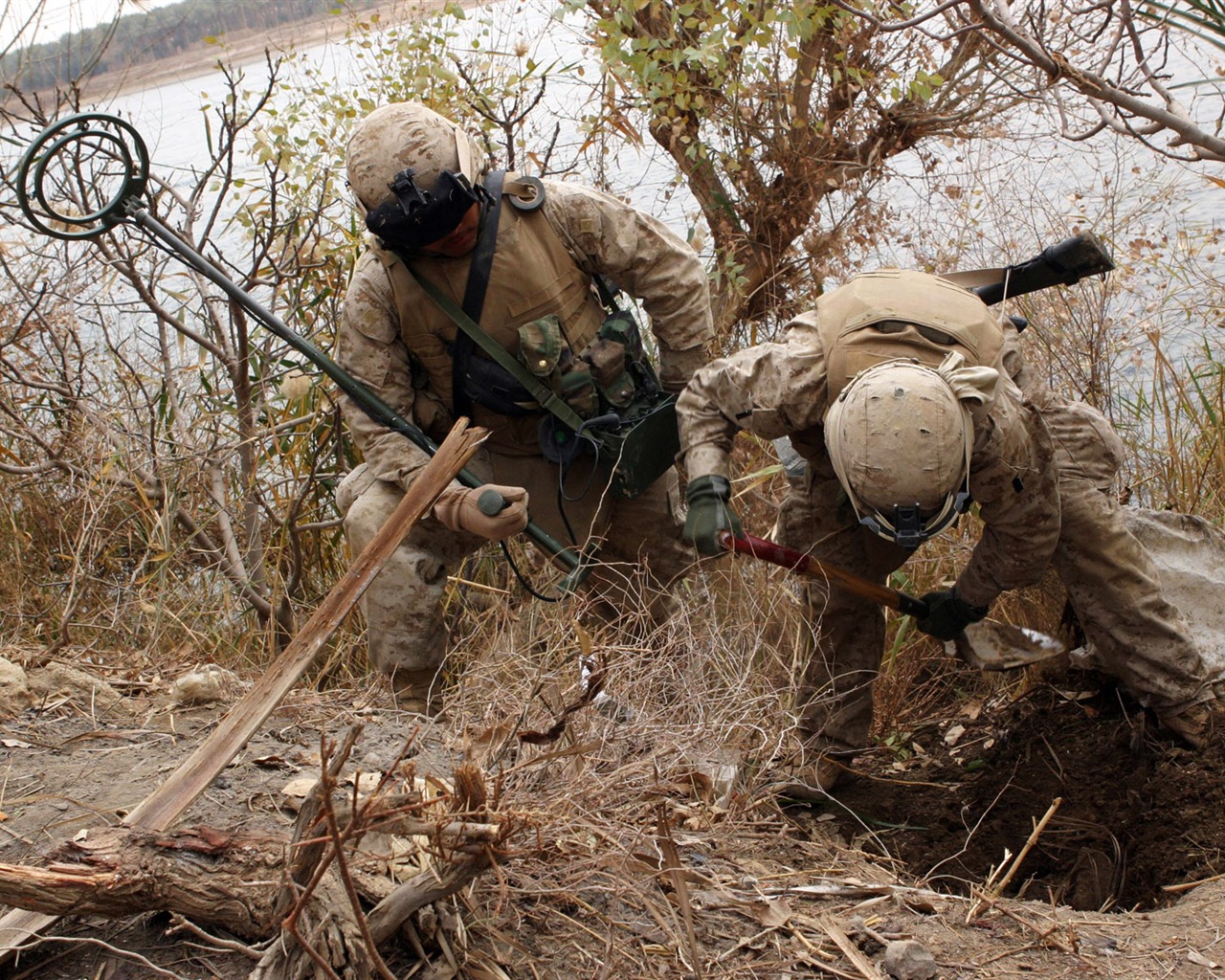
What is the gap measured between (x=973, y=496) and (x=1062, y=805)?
44.8 inches

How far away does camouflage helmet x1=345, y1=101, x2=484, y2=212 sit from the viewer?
3.31 meters

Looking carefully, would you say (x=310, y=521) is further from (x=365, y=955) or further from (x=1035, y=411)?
(x=365, y=955)

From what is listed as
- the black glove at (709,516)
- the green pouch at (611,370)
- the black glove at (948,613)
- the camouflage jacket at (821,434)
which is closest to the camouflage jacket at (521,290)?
the green pouch at (611,370)

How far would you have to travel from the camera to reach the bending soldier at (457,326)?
3.38m

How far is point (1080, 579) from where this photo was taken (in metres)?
3.37

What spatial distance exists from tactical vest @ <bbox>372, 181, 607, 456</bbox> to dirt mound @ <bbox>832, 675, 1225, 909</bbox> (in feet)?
5.57

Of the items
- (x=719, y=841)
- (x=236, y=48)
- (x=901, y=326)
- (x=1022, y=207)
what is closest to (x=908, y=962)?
(x=719, y=841)

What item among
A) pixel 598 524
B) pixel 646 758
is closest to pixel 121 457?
pixel 598 524

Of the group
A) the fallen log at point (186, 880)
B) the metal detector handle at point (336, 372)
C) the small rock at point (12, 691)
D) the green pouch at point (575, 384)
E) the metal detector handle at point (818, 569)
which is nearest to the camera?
the fallen log at point (186, 880)

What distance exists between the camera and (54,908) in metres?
1.82

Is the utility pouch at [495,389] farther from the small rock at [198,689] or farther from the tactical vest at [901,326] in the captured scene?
the small rock at [198,689]

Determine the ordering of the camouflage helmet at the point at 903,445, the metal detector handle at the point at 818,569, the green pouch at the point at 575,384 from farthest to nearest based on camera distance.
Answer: the green pouch at the point at 575,384, the metal detector handle at the point at 818,569, the camouflage helmet at the point at 903,445

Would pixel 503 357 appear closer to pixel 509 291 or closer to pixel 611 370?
pixel 509 291

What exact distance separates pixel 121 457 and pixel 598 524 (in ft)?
6.39
